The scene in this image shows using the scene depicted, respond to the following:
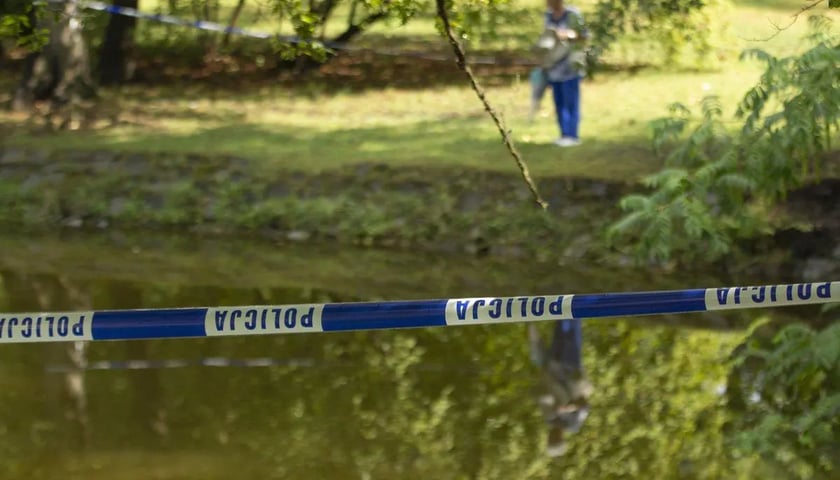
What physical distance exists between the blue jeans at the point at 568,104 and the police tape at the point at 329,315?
328 inches

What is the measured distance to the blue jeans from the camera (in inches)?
550

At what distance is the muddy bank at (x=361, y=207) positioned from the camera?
1251 centimetres

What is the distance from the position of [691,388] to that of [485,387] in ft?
4.16

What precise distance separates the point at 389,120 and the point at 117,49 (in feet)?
16.6

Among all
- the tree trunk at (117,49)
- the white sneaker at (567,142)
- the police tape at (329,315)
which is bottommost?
the tree trunk at (117,49)

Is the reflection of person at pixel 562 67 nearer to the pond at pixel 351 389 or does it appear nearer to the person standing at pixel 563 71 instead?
the person standing at pixel 563 71

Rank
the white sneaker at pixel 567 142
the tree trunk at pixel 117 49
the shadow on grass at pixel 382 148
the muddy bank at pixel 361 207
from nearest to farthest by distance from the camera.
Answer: the muddy bank at pixel 361 207, the shadow on grass at pixel 382 148, the white sneaker at pixel 567 142, the tree trunk at pixel 117 49

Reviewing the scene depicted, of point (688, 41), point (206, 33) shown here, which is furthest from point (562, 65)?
point (206, 33)

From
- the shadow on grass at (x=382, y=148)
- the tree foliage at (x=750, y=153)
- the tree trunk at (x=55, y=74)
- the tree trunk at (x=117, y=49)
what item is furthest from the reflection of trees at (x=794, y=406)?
the tree trunk at (x=117, y=49)

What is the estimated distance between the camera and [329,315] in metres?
5.49

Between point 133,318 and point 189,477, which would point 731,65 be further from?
point 133,318

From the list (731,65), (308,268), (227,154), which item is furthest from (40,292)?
(731,65)

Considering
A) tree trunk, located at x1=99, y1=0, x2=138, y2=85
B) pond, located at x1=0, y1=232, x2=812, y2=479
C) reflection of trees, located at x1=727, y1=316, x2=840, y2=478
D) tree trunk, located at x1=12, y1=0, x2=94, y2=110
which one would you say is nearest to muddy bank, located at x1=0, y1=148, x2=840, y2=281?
pond, located at x1=0, y1=232, x2=812, y2=479

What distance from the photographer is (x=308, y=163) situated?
48.1ft
